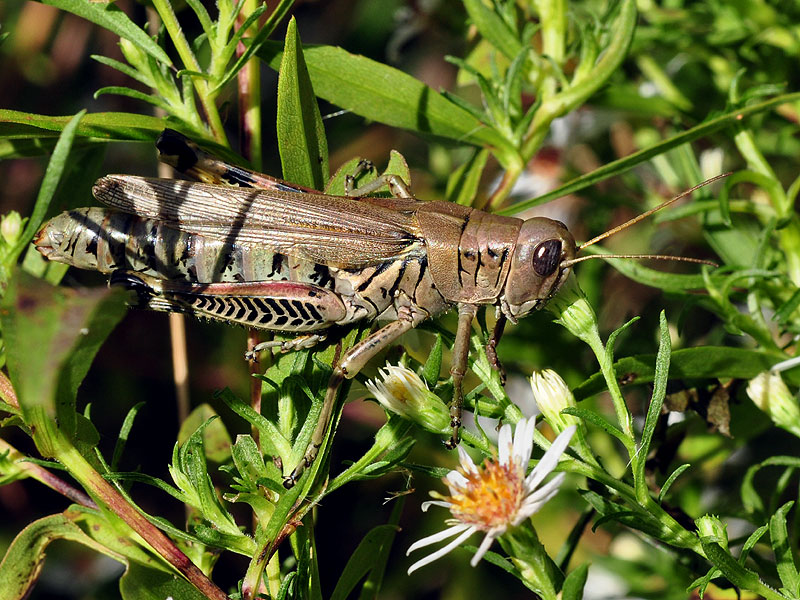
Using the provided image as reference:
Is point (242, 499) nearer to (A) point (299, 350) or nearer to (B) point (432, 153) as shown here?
(A) point (299, 350)

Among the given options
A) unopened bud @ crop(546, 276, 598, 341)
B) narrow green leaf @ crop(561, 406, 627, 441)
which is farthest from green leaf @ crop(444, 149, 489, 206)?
narrow green leaf @ crop(561, 406, 627, 441)

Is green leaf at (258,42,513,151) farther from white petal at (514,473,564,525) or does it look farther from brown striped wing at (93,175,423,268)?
white petal at (514,473,564,525)

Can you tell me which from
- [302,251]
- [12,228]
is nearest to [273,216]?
[302,251]

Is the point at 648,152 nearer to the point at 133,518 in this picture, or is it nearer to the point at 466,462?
the point at 466,462

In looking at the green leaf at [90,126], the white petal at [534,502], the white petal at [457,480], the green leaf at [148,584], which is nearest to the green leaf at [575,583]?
the white petal at [534,502]

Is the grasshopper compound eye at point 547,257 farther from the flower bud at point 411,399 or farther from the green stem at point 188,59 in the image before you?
the green stem at point 188,59

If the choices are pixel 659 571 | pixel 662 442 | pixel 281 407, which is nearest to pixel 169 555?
pixel 281 407
